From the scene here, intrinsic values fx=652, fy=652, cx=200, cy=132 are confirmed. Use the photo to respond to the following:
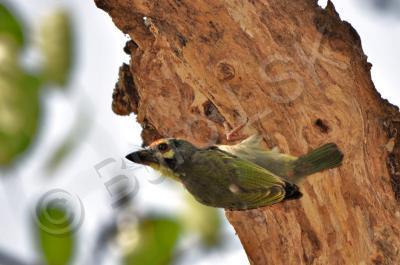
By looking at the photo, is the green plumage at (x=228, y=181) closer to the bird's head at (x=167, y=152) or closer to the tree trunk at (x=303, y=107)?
the bird's head at (x=167, y=152)

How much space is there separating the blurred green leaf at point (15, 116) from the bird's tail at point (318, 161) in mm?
2644

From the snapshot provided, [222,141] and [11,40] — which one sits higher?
[222,141]

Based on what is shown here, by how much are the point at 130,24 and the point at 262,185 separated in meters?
1.64

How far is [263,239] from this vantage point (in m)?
4.39

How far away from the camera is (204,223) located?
83.4 inches

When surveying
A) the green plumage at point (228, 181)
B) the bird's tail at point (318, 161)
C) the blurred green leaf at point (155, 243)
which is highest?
the green plumage at point (228, 181)

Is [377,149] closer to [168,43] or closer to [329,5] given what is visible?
[329,5]

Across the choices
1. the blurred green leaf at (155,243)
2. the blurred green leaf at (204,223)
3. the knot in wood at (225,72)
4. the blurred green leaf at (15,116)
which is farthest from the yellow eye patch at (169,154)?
the blurred green leaf at (15,116)

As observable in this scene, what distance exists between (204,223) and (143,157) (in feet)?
8.53

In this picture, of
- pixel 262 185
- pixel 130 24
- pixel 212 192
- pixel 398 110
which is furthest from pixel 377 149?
pixel 130 24

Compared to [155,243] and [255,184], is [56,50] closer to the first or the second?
[155,243]

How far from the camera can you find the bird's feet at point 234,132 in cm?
451

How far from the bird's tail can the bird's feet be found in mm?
447

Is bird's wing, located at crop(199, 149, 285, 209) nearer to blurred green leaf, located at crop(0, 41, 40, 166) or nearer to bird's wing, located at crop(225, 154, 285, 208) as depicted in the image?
bird's wing, located at crop(225, 154, 285, 208)
